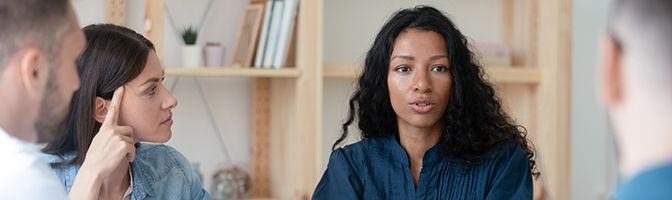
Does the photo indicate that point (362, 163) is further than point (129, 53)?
Yes

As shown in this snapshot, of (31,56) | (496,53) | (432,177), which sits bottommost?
(432,177)

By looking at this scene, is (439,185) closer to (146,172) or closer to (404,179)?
(404,179)

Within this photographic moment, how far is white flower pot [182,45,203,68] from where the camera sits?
9.87 ft

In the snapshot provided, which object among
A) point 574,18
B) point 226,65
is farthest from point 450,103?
point 574,18

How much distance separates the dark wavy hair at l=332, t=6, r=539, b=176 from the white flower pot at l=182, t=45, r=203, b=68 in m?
1.05

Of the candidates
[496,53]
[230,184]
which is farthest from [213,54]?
[496,53]

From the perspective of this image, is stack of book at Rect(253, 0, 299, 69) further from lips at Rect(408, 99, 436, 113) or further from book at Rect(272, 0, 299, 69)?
lips at Rect(408, 99, 436, 113)

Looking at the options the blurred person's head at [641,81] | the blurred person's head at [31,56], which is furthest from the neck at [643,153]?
the blurred person's head at [31,56]

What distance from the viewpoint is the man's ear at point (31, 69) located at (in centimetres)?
97

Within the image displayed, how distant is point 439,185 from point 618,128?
1.18 meters

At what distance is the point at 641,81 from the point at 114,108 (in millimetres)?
1204

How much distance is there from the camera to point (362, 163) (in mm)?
1966

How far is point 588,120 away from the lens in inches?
148

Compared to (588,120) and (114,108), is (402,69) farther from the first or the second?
(588,120)
